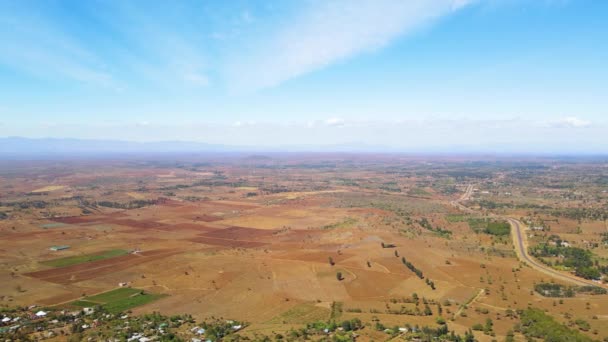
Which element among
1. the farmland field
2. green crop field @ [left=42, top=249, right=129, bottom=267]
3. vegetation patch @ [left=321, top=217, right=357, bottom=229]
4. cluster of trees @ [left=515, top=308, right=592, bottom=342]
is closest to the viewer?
cluster of trees @ [left=515, top=308, right=592, bottom=342]

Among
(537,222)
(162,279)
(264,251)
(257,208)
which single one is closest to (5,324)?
(162,279)

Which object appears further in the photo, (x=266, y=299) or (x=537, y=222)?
(x=537, y=222)

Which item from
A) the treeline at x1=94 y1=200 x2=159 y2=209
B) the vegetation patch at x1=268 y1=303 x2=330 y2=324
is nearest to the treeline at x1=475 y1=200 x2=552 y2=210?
the vegetation patch at x1=268 y1=303 x2=330 y2=324

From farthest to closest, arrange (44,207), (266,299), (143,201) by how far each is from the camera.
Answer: (143,201) → (44,207) → (266,299)

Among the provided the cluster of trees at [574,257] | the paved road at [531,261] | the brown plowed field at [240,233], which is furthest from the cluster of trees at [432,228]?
the brown plowed field at [240,233]

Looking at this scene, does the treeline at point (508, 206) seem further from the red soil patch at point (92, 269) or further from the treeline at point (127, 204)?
the treeline at point (127, 204)

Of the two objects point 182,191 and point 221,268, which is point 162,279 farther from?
point 182,191

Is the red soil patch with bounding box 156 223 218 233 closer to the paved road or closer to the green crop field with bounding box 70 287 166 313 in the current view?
the green crop field with bounding box 70 287 166 313
